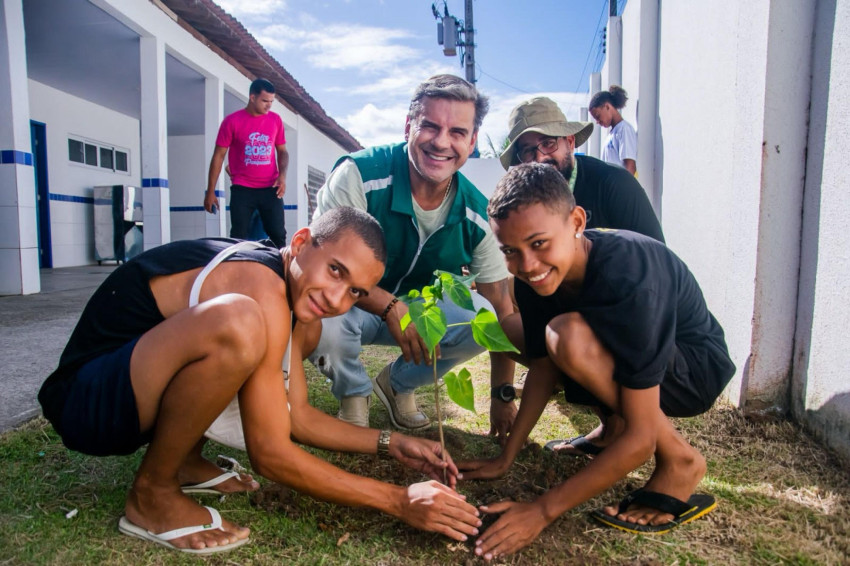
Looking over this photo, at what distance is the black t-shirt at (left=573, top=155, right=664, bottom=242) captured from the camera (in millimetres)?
2502

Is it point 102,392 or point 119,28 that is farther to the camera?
point 119,28

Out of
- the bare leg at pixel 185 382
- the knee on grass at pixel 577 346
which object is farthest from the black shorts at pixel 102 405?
the knee on grass at pixel 577 346

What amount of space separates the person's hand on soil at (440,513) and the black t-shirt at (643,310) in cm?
57

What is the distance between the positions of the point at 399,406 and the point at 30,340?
7.93ft

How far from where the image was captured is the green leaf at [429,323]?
1566 mm

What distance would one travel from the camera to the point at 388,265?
2506 millimetres

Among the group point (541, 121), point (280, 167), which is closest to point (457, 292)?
point (541, 121)

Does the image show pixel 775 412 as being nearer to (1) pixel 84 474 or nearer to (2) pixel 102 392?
(2) pixel 102 392

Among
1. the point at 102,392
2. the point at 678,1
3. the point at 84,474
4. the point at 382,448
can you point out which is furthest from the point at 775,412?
the point at 678,1

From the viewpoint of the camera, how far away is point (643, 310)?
5.16ft

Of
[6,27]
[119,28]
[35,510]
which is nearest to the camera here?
[35,510]

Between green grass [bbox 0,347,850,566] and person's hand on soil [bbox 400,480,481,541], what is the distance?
0.07 metres

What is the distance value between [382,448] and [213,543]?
541 millimetres

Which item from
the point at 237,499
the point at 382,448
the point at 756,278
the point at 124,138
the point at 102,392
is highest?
the point at 124,138
